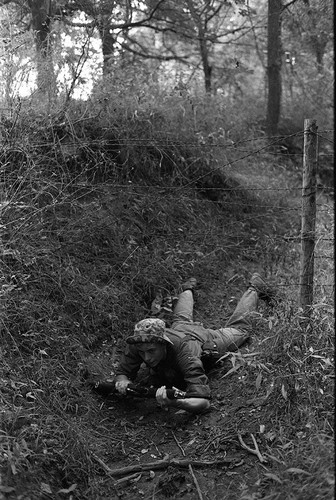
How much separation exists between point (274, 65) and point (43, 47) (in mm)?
5681

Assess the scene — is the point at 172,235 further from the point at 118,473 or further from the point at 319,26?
the point at 319,26

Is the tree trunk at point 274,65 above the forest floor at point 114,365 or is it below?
above

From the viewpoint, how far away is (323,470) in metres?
3.07

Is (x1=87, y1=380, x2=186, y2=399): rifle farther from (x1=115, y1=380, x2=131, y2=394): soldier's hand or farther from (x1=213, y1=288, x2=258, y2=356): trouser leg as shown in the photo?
(x1=213, y1=288, x2=258, y2=356): trouser leg

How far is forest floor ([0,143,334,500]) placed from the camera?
3.62 meters

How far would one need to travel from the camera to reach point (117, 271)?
6.08m

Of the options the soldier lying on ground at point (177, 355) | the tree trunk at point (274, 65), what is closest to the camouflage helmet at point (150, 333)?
the soldier lying on ground at point (177, 355)

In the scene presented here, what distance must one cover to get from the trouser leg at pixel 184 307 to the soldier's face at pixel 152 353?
0.96 m

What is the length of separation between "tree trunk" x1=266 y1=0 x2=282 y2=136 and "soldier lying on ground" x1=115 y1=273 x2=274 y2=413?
22.5 feet

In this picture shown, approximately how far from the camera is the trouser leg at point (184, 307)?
584 centimetres

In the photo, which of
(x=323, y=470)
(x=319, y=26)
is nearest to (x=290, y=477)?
(x=323, y=470)

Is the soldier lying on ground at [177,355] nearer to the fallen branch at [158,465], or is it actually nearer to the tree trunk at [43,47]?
the fallen branch at [158,465]

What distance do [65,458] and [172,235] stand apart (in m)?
3.54

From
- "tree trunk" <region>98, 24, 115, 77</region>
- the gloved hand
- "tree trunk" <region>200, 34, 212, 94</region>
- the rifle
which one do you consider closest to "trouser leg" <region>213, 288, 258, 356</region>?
the rifle
